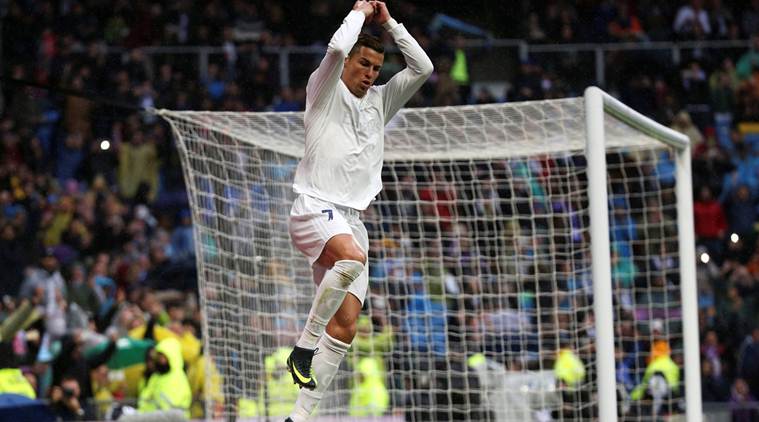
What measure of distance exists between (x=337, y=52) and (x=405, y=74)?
0.65m

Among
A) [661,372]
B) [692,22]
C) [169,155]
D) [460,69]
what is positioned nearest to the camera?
[661,372]

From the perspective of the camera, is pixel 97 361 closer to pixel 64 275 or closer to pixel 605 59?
pixel 64 275

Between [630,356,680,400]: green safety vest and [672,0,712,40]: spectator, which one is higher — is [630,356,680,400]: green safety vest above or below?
below

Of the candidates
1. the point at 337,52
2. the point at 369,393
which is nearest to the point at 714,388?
the point at 369,393

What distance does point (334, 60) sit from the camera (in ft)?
19.8

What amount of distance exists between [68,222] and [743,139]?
8.36 meters

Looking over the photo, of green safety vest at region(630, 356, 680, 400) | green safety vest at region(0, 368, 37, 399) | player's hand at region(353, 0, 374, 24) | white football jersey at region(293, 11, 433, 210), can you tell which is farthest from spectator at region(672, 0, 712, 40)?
player's hand at region(353, 0, 374, 24)

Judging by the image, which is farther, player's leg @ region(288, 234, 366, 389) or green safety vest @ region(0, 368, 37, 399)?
green safety vest @ region(0, 368, 37, 399)

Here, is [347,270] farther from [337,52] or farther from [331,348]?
[337,52]

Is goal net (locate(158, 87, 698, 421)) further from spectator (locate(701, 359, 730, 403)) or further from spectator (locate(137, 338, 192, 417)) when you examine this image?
spectator (locate(137, 338, 192, 417))

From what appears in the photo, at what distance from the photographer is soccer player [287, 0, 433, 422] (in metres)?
6.07

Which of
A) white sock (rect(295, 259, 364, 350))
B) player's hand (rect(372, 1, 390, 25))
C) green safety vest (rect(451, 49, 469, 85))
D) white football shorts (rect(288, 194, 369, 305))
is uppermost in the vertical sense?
green safety vest (rect(451, 49, 469, 85))

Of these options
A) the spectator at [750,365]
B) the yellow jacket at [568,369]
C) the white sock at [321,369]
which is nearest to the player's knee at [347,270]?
the white sock at [321,369]

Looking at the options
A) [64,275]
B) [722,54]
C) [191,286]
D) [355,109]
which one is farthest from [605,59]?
[355,109]
